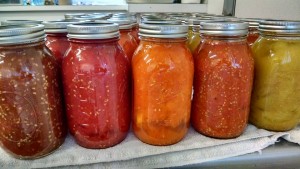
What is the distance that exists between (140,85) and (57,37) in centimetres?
21

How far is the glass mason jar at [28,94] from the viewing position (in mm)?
374

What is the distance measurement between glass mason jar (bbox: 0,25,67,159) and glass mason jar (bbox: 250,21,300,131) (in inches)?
15.9

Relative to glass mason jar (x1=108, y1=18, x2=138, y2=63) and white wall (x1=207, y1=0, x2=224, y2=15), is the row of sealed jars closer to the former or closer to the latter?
glass mason jar (x1=108, y1=18, x2=138, y2=63)

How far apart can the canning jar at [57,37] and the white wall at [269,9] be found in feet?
2.31

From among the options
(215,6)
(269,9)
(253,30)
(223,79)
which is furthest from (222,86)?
(215,6)

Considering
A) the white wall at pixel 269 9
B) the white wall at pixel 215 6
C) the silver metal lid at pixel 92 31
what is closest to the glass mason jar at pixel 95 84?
the silver metal lid at pixel 92 31

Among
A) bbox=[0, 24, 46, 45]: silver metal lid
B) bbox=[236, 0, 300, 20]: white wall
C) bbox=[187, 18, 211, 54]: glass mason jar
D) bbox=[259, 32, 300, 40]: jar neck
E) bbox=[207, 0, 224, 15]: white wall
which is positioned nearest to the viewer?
bbox=[0, 24, 46, 45]: silver metal lid

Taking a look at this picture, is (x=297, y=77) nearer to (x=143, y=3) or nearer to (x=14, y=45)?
(x=14, y=45)

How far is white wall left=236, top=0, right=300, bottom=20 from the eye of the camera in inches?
31.0

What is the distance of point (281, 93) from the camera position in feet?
1.58

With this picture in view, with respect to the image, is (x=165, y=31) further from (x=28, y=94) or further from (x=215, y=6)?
(x=215, y=6)

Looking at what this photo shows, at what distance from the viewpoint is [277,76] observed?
47 centimetres

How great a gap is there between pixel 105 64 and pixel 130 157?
0.58ft

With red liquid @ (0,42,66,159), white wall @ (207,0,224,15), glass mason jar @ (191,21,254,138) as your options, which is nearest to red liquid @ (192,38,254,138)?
glass mason jar @ (191,21,254,138)
